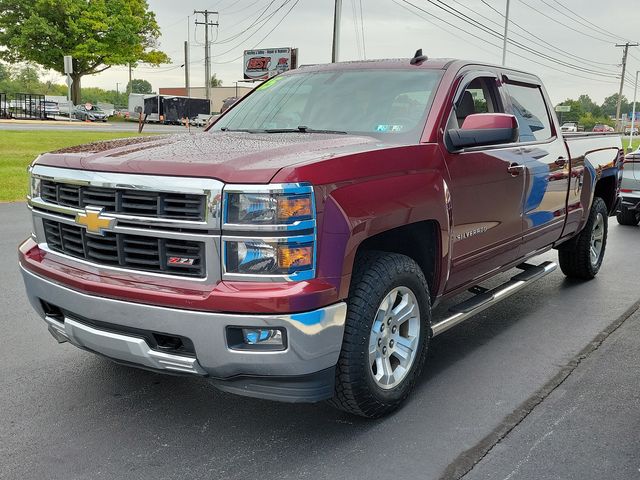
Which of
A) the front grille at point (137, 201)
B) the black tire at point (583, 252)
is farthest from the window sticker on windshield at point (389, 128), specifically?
the black tire at point (583, 252)

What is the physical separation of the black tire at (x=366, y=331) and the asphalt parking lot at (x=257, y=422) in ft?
0.50

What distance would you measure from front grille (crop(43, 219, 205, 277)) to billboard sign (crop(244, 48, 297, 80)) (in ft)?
105

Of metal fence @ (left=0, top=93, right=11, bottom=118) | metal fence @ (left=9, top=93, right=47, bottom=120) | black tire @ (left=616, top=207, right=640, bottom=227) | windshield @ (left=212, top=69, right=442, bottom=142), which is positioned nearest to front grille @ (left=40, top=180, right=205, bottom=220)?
windshield @ (left=212, top=69, right=442, bottom=142)

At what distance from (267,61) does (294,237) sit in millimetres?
35252

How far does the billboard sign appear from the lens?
1400 inches

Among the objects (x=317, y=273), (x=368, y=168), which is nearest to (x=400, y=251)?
(x=368, y=168)

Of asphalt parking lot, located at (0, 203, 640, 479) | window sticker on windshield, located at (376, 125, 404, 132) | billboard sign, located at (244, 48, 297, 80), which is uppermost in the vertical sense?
billboard sign, located at (244, 48, 297, 80)

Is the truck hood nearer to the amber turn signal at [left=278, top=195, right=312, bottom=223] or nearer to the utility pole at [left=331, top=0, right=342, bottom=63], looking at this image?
the amber turn signal at [left=278, top=195, right=312, bottom=223]

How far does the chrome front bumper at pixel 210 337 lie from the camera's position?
2852mm

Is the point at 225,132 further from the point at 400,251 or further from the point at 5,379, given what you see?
the point at 5,379

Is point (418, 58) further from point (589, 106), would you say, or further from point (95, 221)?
point (589, 106)

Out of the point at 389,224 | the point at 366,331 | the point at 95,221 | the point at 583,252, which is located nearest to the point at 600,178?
the point at 583,252

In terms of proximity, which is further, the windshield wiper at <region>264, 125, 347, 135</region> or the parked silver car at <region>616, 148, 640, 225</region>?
the parked silver car at <region>616, 148, 640, 225</region>

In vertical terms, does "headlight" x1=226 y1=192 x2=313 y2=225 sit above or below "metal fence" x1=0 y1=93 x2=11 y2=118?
below
